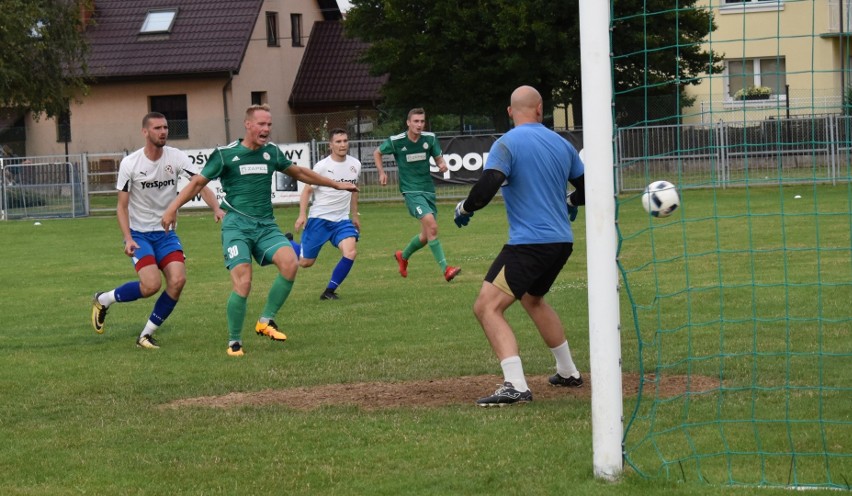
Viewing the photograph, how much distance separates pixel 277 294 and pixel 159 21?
37038 mm

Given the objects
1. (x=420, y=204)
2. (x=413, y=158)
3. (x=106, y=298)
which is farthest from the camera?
(x=413, y=158)

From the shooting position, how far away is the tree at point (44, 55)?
36000 millimetres

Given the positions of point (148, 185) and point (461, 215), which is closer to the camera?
point (461, 215)

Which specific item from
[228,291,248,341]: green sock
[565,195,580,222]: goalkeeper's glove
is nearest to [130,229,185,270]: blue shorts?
[228,291,248,341]: green sock

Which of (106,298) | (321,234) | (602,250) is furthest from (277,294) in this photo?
(602,250)

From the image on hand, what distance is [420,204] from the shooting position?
15266 millimetres

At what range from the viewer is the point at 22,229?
Result: 1086 inches

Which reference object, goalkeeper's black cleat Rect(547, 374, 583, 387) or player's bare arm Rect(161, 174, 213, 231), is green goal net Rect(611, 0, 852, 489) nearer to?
goalkeeper's black cleat Rect(547, 374, 583, 387)

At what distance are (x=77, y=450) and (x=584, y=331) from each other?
16.4 ft

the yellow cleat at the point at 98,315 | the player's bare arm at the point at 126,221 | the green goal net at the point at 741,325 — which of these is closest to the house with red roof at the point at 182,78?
the green goal net at the point at 741,325

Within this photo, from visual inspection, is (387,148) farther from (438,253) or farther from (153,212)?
(153,212)

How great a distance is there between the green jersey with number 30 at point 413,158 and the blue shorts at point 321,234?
144cm

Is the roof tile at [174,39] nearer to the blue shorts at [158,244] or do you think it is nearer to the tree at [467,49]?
the tree at [467,49]

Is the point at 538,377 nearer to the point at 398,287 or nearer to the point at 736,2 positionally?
the point at 736,2
